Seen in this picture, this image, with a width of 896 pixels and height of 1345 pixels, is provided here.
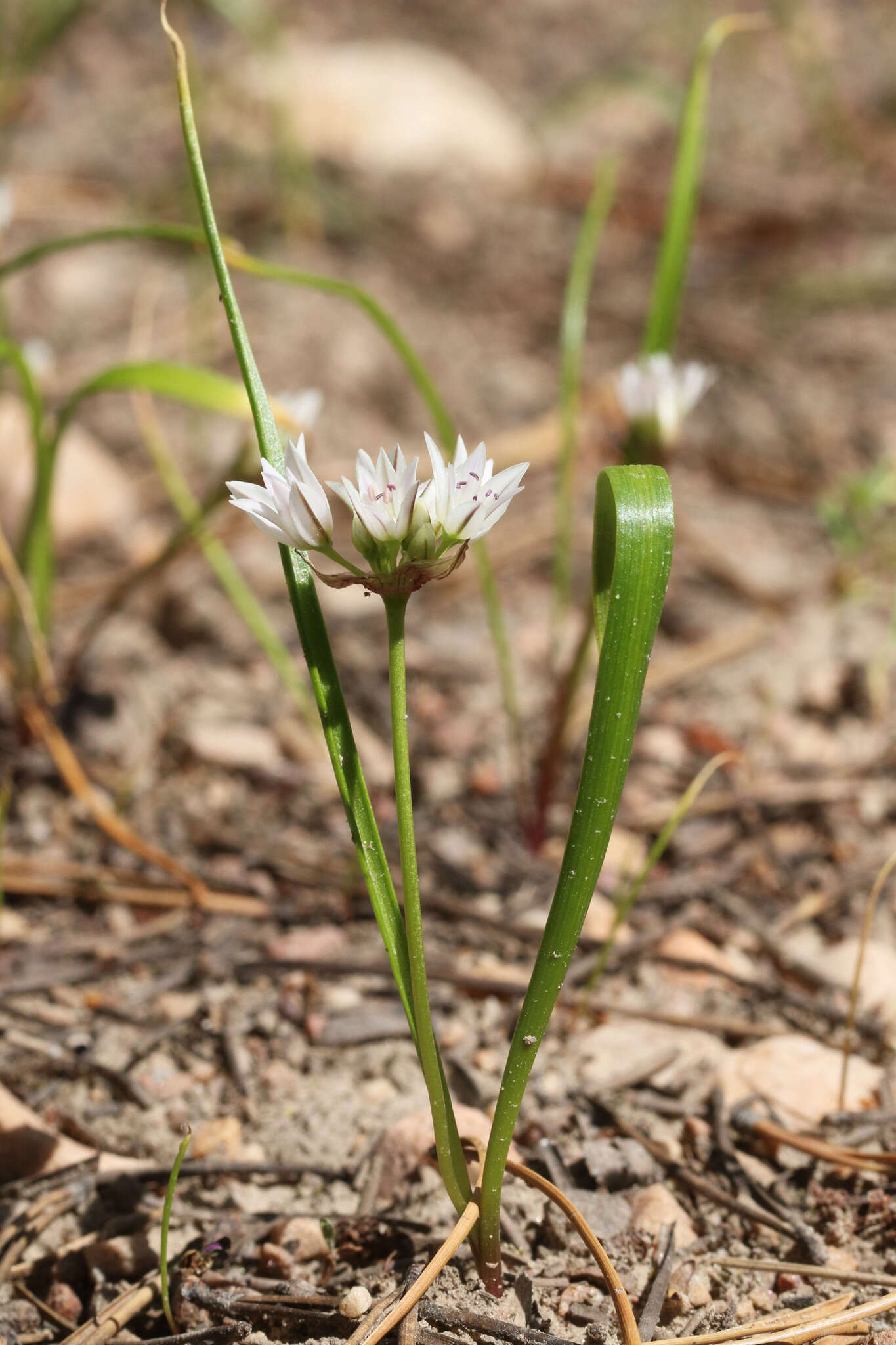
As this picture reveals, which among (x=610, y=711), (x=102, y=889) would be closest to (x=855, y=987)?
(x=610, y=711)

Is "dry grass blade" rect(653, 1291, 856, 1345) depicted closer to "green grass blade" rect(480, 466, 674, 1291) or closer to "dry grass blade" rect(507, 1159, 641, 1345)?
"dry grass blade" rect(507, 1159, 641, 1345)

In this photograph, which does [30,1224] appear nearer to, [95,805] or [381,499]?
[95,805]

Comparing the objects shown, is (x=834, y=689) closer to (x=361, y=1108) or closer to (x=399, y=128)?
(x=361, y=1108)

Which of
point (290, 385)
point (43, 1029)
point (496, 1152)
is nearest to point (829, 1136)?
point (496, 1152)

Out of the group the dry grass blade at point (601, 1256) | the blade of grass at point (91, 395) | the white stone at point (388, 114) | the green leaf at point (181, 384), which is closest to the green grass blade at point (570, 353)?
the blade of grass at point (91, 395)

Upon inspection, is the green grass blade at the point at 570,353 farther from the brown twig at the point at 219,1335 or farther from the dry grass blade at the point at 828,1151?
the brown twig at the point at 219,1335

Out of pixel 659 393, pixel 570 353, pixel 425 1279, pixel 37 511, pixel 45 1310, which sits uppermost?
pixel 570 353
